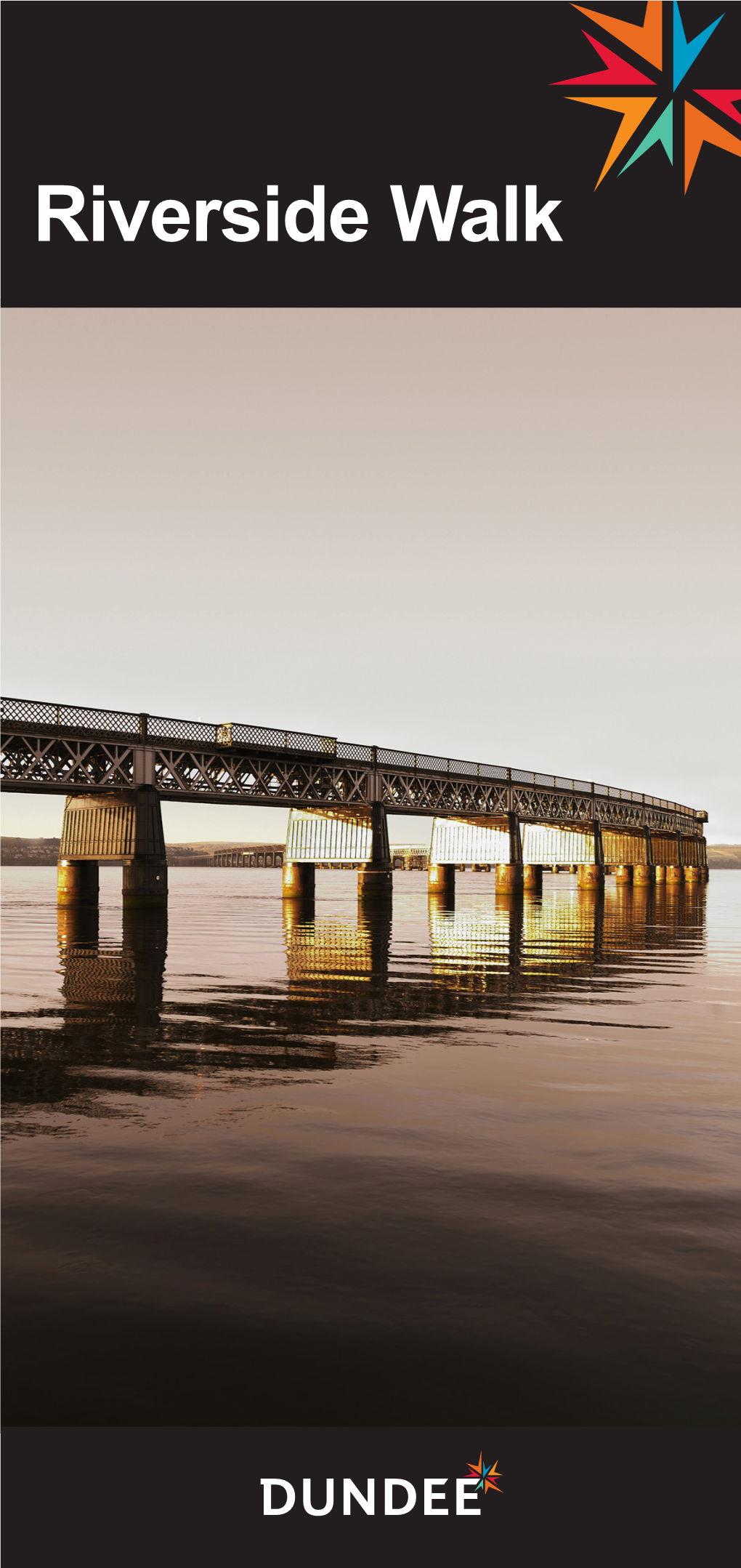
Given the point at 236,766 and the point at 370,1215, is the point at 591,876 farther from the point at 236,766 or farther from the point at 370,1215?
the point at 370,1215

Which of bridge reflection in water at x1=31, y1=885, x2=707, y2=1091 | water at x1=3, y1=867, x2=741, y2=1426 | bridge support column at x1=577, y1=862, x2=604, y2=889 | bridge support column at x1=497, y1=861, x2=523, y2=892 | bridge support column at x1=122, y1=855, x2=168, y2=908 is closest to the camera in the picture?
water at x1=3, y1=867, x2=741, y2=1426

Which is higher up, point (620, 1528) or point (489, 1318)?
point (489, 1318)

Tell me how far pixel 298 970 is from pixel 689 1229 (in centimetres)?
1738

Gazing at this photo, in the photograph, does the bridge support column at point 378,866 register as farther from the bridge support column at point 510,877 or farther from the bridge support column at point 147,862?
the bridge support column at point 510,877

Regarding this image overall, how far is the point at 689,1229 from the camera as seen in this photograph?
6.51 metres

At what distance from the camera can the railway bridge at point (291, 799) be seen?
51875mm

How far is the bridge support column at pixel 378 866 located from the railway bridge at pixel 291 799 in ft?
0.39

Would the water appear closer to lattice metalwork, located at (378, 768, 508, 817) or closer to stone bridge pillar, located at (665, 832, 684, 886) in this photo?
lattice metalwork, located at (378, 768, 508, 817)

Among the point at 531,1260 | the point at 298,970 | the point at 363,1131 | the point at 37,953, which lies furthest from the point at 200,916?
the point at 531,1260

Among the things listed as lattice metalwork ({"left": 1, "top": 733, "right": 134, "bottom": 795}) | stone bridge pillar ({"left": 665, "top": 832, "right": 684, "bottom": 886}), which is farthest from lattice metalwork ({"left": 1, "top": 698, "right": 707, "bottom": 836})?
stone bridge pillar ({"left": 665, "top": 832, "right": 684, "bottom": 886})

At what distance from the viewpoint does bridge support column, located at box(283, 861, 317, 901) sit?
67188 mm

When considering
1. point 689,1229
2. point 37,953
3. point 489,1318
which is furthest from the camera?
point 37,953

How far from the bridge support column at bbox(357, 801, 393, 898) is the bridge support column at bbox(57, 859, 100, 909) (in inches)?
699

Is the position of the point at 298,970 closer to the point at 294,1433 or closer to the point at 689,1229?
the point at 689,1229
